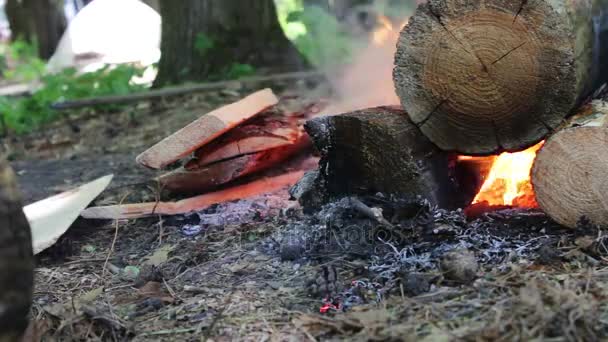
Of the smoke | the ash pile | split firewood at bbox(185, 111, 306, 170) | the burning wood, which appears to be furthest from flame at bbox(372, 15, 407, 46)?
the ash pile

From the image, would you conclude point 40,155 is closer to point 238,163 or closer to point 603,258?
point 238,163

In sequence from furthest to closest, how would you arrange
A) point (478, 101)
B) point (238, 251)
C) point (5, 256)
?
1. point (238, 251)
2. point (478, 101)
3. point (5, 256)

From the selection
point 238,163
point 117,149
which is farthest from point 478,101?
point 117,149

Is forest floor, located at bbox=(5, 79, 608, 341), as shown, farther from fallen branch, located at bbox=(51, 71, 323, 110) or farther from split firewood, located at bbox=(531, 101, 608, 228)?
fallen branch, located at bbox=(51, 71, 323, 110)

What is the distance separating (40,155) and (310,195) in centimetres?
395

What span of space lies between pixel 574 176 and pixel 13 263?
230 centimetres

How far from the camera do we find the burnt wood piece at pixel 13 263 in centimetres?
216

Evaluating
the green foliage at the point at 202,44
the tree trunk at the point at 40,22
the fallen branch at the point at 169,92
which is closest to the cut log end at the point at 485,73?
the fallen branch at the point at 169,92

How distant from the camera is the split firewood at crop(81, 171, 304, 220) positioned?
4.12m

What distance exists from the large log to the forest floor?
1.37 feet

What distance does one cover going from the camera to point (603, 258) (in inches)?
109

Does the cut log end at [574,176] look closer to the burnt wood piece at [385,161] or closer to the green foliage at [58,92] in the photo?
the burnt wood piece at [385,161]

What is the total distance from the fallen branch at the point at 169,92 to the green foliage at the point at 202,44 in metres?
0.47

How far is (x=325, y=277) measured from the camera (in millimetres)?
2766
